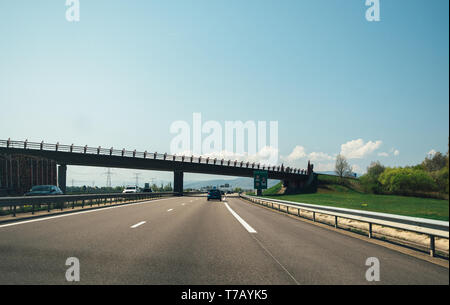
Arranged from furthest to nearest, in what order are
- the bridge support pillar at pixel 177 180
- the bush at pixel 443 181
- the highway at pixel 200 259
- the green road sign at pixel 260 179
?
the bridge support pillar at pixel 177 180 < the green road sign at pixel 260 179 < the highway at pixel 200 259 < the bush at pixel 443 181

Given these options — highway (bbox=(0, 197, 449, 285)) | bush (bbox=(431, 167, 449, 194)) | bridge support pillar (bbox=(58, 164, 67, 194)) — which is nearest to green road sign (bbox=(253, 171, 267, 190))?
bridge support pillar (bbox=(58, 164, 67, 194))

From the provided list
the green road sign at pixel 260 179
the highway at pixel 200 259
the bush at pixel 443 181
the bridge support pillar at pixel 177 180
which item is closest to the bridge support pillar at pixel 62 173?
the bridge support pillar at pixel 177 180

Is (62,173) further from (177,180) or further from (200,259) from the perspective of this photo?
(200,259)

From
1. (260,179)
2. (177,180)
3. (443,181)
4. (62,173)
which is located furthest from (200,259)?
(177,180)

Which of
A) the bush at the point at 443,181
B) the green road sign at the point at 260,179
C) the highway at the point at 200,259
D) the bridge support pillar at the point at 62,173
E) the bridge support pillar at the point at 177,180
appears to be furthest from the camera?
the bridge support pillar at the point at 177,180

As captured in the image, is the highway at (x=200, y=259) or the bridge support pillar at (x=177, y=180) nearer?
the highway at (x=200, y=259)

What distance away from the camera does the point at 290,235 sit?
10242 millimetres

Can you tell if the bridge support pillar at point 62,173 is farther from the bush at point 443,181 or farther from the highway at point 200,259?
the bush at point 443,181

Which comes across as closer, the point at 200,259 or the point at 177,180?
the point at 200,259

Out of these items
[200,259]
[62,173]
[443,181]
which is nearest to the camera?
[443,181]

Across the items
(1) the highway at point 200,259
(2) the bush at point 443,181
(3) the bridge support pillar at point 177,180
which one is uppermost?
(2) the bush at point 443,181
